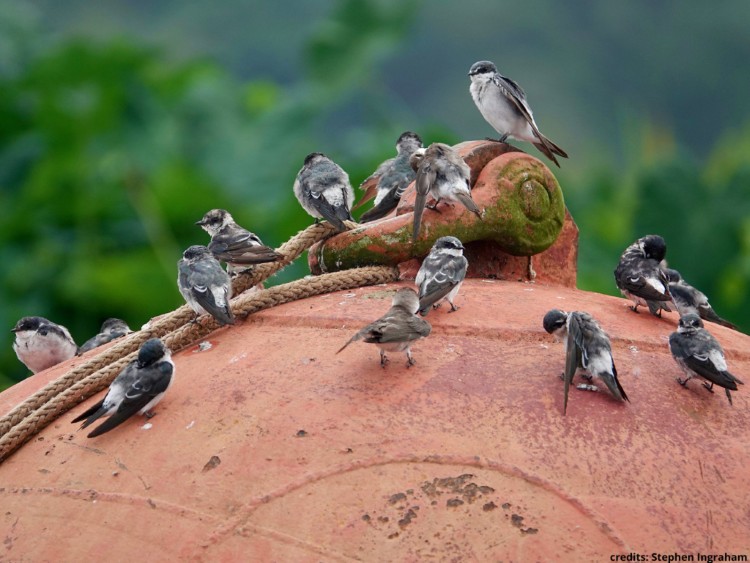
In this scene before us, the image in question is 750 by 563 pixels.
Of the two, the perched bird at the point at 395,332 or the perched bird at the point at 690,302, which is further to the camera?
the perched bird at the point at 690,302

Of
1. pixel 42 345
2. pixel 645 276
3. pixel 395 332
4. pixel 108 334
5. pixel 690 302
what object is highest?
pixel 395 332

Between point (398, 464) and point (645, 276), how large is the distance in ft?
7.08

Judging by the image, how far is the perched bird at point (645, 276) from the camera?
495cm

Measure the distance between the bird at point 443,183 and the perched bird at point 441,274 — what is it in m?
0.21

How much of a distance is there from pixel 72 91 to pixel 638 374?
11808 mm

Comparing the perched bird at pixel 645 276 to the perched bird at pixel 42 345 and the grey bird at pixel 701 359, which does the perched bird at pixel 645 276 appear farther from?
the perched bird at pixel 42 345

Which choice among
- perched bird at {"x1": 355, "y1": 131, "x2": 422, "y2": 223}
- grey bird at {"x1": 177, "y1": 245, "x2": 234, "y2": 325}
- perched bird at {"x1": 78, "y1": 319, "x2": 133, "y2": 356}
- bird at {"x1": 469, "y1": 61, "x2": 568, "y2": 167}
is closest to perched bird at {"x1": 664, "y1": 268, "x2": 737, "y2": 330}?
bird at {"x1": 469, "y1": 61, "x2": 568, "y2": 167}

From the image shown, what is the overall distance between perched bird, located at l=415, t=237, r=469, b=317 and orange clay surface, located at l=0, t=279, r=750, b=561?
13 cm

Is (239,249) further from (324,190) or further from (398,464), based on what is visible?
(398,464)

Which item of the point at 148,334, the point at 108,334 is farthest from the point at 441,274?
the point at 108,334

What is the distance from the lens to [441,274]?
447 cm

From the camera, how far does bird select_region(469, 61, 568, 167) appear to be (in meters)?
6.65

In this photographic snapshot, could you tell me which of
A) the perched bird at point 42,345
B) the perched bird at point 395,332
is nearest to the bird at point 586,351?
the perched bird at point 395,332

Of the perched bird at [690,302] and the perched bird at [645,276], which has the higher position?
the perched bird at [645,276]
